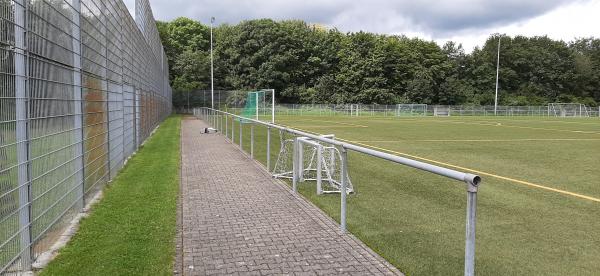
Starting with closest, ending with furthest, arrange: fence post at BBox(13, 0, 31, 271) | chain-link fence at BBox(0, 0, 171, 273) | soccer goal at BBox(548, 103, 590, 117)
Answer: chain-link fence at BBox(0, 0, 171, 273) < fence post at BBox(13, 0, 31, 271) < soccer goal at BBox(548, 103, 590, 117)

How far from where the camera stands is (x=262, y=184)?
9.11m

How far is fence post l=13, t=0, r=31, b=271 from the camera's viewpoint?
167 inches

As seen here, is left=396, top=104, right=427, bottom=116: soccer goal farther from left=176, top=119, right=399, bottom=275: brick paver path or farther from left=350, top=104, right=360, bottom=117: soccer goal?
left=176, top=119, right=399, bottom=275: brick paver path

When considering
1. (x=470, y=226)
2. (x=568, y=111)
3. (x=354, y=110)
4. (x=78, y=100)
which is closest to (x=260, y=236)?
(x=470, y=226)

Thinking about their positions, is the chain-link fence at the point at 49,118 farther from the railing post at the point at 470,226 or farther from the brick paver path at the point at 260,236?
the railing post at the point at 470,226

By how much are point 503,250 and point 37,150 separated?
4.60 m

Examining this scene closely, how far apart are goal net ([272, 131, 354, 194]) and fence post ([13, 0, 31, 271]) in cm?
427

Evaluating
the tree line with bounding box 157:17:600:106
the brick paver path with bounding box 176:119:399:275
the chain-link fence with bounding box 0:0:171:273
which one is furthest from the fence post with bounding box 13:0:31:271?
the tree line with bounding box 157:17:600:106

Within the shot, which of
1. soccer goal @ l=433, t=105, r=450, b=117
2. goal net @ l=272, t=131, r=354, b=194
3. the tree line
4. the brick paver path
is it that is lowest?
the brick paver path

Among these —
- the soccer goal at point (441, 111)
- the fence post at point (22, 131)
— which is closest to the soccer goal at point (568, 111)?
the soccer goal at point (441, 111)

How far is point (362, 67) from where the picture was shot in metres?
73.7

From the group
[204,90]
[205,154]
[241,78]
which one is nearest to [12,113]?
[205,154]

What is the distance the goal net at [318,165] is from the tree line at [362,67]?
53762mm

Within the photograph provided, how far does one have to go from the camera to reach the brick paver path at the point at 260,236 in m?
4.70
